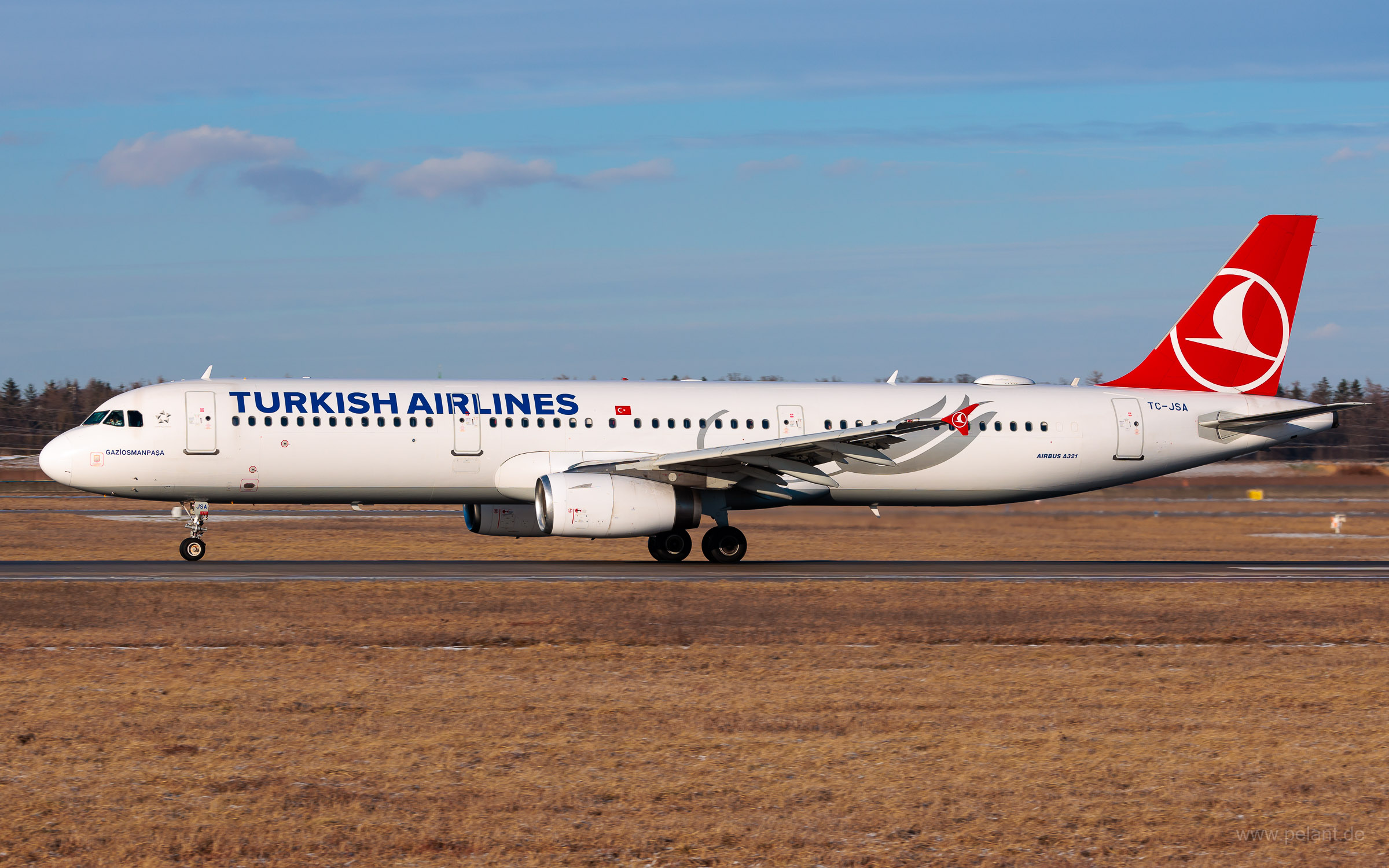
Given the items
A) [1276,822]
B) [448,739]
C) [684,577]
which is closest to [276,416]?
[684,577]

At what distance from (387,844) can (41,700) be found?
5.48m

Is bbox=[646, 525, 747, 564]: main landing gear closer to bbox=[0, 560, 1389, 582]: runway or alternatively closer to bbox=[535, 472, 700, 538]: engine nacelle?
bbox=[0, 560, 1389, 582]: runway

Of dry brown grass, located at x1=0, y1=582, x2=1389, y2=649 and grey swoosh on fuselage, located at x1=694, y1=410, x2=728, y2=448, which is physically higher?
grey swoosh on fuselage, located at x1=694, y1=410, x2=728, y2=448

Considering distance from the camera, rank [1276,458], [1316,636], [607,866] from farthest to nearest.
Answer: [1276,458] < [1316,636] < [607,866]

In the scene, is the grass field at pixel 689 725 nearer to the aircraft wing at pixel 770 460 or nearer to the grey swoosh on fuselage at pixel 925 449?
the aircraft wing at pixel 770 460

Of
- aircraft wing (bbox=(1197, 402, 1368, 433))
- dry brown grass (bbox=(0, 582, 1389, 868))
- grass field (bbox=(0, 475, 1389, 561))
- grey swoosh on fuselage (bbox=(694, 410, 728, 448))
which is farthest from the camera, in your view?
Answer: grass field (bbox=(0, 475, 1389, 561))

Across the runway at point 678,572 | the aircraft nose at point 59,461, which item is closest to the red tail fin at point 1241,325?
the runway at point 678,572

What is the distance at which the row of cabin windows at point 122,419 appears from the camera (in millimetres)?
26375

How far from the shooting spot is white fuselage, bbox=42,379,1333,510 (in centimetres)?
2648

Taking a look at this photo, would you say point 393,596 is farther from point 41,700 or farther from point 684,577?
point 41,700

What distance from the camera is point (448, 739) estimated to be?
33.2 feet

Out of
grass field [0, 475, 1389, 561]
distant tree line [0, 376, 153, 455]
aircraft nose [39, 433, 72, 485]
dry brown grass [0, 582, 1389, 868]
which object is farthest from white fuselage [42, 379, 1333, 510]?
distant tree line [0, 376, 153, 455]

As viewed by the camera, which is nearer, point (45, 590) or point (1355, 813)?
point (1355, 813)

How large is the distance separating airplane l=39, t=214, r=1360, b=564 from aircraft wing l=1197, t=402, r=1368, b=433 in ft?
0.19
